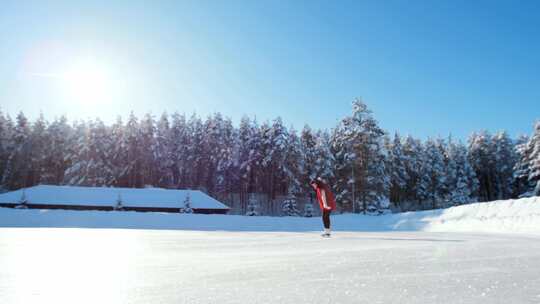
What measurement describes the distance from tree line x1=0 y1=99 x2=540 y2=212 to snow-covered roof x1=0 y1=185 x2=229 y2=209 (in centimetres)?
1866

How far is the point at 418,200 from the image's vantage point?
225 ft

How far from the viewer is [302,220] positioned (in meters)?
21.8

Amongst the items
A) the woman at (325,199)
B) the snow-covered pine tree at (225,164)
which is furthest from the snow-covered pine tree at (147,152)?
the woman at (325,199)

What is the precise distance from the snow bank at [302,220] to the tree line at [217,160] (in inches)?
1350

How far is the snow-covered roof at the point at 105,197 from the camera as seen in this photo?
3781 cm

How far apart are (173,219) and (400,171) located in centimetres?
5044

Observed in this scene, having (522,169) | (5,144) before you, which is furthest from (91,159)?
(522,169)

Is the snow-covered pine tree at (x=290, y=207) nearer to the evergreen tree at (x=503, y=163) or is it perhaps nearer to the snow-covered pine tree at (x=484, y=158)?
the snow-covered pine tree at (x=484, y=158)

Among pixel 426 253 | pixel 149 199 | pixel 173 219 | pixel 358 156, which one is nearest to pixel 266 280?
pixel 426 253

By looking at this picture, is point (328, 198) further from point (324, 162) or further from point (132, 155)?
point (132, 155)

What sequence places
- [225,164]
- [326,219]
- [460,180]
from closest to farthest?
[326,219]
[225,164]
[460,180]

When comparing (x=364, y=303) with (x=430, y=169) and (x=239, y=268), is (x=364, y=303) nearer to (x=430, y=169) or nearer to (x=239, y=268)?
(x=239, y=268)

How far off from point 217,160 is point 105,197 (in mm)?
25055

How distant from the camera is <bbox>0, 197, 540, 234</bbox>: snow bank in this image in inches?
590
